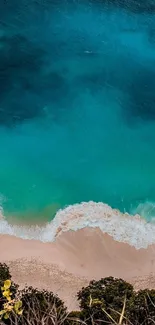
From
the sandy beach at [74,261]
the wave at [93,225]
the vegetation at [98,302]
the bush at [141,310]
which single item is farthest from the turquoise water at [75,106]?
the bush at [141,310]

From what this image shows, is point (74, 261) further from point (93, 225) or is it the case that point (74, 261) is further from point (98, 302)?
point (98, 302)

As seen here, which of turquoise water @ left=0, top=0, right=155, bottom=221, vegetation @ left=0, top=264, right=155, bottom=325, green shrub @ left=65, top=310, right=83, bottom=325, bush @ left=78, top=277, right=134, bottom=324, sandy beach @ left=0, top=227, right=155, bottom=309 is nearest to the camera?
vegetation @ left=0, top=264, right=155, bottom=325

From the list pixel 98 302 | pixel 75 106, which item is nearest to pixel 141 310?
pixel 98 302

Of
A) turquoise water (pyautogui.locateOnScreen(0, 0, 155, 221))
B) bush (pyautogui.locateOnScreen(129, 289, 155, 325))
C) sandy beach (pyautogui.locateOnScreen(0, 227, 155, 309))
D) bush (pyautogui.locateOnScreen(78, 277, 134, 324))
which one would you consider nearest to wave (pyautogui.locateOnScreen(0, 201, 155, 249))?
sandy beach (pyautogui.locateOnScreen(0, 227, 155, 309))

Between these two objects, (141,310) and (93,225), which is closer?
(141,310)

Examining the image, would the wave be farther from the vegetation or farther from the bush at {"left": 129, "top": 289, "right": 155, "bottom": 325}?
the bush at {"left": 129, "top": 289, "right": 155, "bottom": 325}

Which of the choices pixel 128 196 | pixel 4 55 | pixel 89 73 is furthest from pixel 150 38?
pixel 128 196
